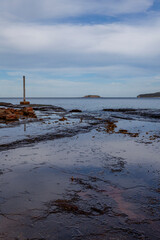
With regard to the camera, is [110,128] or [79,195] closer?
[79,195]

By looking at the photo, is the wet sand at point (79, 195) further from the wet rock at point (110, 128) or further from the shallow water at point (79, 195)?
the wet rock at point (110, 128)

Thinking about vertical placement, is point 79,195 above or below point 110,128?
below

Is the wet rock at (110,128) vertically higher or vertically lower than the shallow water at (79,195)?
higher

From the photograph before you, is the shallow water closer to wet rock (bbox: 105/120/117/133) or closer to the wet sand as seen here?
the wet sand

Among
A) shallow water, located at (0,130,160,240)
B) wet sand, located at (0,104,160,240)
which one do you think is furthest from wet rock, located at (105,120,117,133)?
shallow water, located at (0,130,160,240)

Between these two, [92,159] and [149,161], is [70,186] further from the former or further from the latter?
[149,161]

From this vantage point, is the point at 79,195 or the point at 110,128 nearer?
the point at 79,195

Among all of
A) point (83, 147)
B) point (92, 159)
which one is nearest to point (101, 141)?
point (83, 147)

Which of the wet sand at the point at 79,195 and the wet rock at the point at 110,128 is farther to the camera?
the wet rock at the point at 110,128

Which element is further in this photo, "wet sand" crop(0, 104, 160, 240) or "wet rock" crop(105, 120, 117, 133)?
"wet rock" crop(105, 120, 117, 133)

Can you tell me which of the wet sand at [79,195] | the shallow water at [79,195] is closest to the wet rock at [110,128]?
the wet sand at [79,195]

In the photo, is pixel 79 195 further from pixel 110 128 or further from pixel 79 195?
pixel 110 128

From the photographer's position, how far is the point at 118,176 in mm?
A: 5590

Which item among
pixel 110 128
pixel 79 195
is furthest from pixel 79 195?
pixel 110 128
